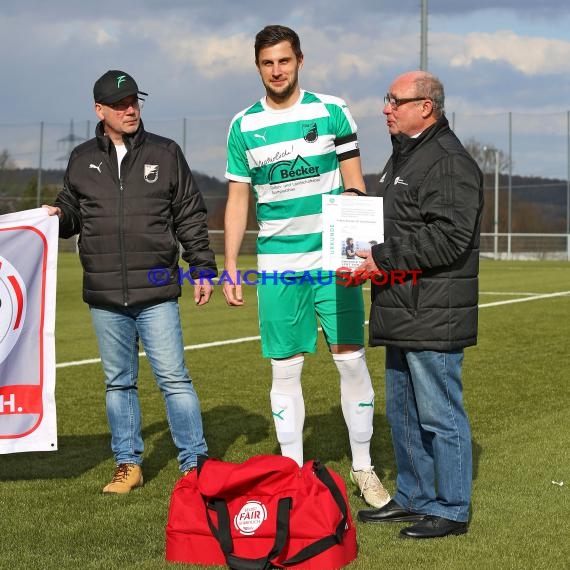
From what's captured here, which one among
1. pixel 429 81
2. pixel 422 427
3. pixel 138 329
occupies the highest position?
pixel 429 81

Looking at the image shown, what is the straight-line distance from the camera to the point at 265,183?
5441 millimetres

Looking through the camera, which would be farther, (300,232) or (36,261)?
(36,261)

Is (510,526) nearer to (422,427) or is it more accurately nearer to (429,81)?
(422,427)

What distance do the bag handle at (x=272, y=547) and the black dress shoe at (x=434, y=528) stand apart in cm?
70

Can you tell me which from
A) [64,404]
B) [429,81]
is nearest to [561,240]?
[64,404]

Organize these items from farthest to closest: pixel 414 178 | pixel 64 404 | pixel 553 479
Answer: pixel 64 404, pixel 553 479, pixel 414 178

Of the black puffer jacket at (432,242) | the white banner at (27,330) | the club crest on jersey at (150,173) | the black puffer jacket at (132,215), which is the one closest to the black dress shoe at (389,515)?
the black puffer jacket at (432,242)

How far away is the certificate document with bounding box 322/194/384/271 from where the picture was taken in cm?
468

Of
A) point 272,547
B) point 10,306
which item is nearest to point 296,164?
point 10,306

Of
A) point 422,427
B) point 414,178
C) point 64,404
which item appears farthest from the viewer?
point 64,404

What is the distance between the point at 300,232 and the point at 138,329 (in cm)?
105

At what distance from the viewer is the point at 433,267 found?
4531 mm

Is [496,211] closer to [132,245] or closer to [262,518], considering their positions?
[132,245]

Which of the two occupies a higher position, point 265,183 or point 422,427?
point 265,183
